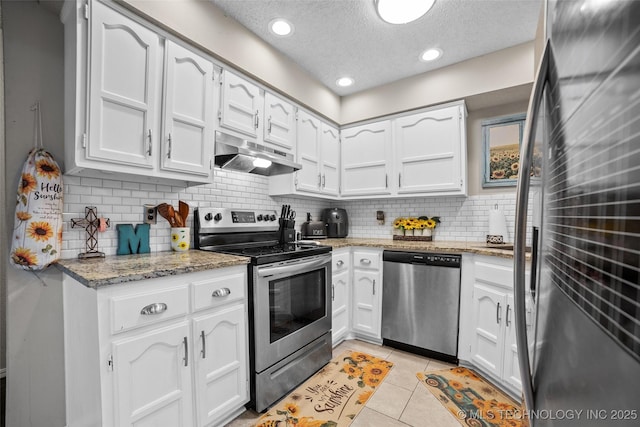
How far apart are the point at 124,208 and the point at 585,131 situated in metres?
2.11

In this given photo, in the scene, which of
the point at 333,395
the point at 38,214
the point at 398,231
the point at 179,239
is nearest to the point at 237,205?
the point at 179,239

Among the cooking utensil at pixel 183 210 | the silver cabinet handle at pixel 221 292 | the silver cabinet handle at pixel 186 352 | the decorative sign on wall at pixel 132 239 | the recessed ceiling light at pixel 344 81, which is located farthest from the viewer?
the recessed ceiling light at pixel 344 81

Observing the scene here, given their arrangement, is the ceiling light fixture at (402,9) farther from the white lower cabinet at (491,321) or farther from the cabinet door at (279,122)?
the white lower cabinet at (491,321)

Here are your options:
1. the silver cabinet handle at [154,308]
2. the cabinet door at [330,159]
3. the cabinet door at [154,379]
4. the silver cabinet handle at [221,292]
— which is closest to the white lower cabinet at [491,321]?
the cabinet door at [330,159]

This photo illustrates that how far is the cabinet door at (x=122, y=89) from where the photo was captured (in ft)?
4.56

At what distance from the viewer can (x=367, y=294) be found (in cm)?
262

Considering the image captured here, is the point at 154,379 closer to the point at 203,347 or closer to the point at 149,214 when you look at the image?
the point at 203,347

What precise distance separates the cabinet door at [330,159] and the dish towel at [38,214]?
2.05 metres

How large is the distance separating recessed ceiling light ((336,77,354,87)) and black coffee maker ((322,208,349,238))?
52.5 inches

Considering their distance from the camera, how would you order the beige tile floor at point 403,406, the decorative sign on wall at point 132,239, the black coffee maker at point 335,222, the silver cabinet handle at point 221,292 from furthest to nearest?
the black coffee maker at point 335,222, the decorative sign on wall at point 132,239, the beige tile floor at point 403,406, the silver cabinet handle at point 221,292

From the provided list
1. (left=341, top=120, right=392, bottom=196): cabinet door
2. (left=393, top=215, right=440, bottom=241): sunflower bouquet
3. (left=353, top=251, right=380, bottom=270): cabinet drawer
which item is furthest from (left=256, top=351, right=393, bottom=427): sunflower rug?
(left=341, top=120, right=392, bottom=196): cabinet door

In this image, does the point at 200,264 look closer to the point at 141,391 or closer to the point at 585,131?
the point at 141,391

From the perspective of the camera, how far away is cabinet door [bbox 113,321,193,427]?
1159mm

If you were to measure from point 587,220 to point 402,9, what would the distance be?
199 centimetres
